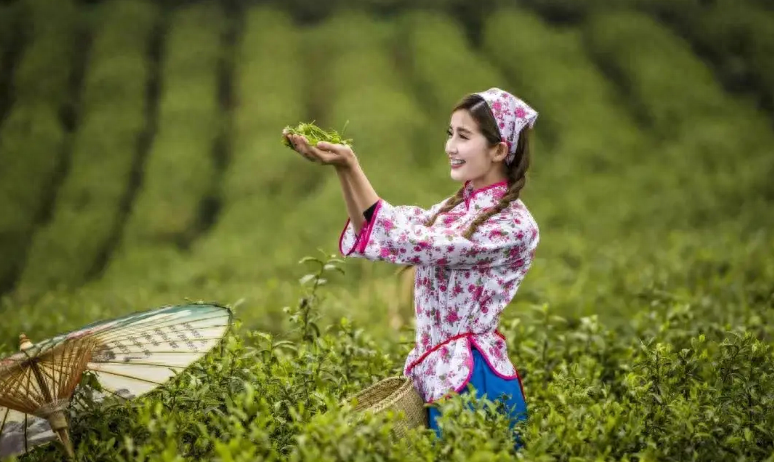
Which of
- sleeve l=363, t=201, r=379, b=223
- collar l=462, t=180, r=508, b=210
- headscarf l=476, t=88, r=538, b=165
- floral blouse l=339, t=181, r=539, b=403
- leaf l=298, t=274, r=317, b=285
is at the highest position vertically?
headscarf l=476, t=88, r=538, b=165

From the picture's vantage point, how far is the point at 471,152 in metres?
2.48

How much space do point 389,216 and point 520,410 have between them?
79 cm

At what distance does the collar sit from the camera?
8.17 feet

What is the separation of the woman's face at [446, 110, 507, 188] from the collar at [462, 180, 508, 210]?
0.03 metres

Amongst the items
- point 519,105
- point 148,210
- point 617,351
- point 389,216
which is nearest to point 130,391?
point 389,216

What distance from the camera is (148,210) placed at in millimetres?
13664

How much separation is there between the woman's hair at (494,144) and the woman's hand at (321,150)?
44cm

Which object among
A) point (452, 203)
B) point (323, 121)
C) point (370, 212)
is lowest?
point (323, 121)

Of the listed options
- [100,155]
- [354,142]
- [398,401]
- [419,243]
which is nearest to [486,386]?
[398,401]

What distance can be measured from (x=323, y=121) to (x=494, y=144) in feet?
43.1

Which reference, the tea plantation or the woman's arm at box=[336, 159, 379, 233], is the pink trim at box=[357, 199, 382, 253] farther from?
the tea plantation

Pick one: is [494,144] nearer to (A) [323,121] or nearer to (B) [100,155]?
Answer: (A) [323,121]

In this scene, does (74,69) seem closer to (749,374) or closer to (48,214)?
(48,214)

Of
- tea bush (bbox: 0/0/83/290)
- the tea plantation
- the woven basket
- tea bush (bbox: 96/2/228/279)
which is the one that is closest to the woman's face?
the woven basket
